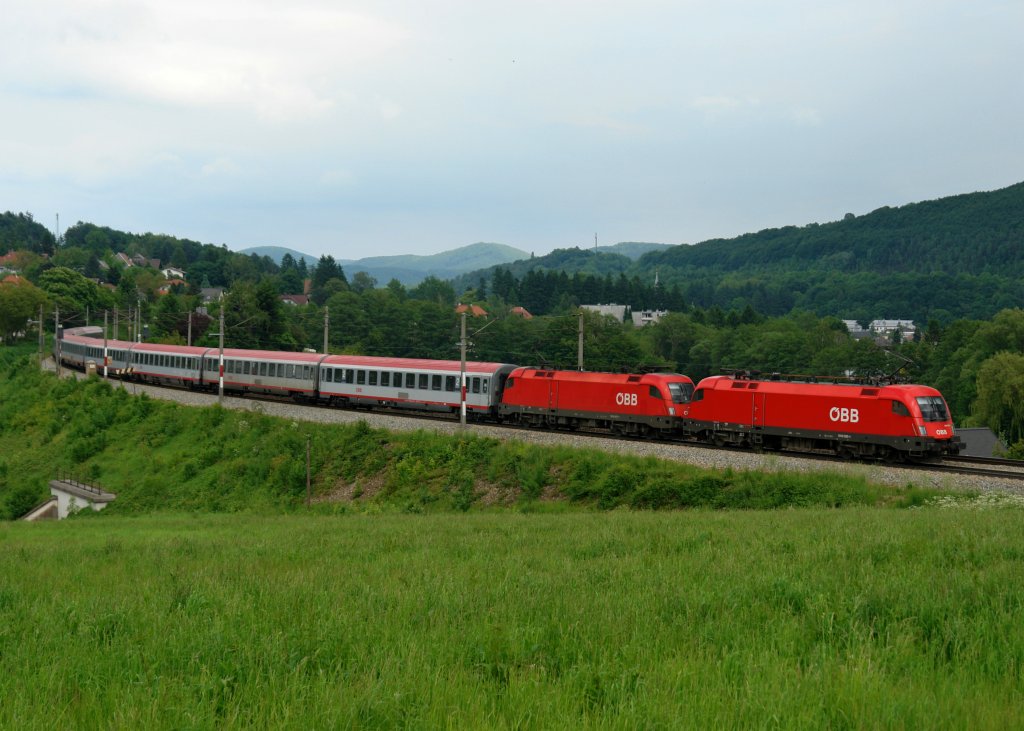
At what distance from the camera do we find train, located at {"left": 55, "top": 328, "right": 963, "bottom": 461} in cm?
3144

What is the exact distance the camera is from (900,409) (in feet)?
101

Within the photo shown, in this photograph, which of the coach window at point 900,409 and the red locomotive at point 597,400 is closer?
the coach window at point 900,409

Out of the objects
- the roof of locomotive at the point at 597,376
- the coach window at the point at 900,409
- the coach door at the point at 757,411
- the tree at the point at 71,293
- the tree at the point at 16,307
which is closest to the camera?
the coach window at the point at 900,409

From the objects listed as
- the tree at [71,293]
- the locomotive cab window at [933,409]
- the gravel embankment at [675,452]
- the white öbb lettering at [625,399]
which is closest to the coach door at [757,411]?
the gravel embankment at [675,452]

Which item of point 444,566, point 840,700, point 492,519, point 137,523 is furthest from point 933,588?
point 137,523

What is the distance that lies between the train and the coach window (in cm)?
4

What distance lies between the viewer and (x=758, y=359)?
10431 centimetres

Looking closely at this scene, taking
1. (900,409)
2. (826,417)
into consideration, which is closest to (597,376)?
(826,417)

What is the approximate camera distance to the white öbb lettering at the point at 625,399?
39.0 m

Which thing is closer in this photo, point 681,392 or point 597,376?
Result: point 681,392

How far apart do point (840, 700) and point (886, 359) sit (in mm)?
103892

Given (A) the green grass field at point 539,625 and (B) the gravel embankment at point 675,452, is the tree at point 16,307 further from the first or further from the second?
(A) the green grass field at point 539,625

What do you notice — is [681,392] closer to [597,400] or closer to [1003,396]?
[597,400]

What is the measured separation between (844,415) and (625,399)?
10.2 meters
